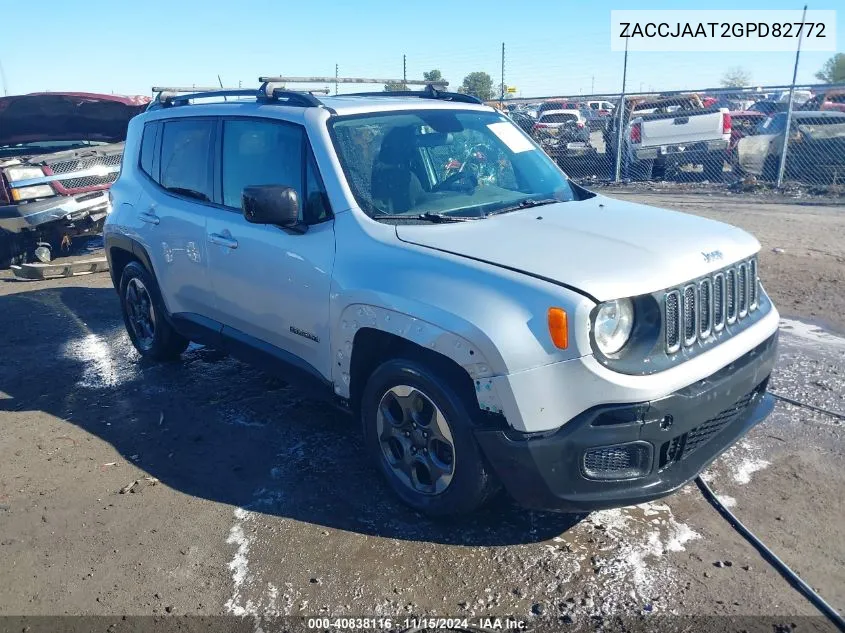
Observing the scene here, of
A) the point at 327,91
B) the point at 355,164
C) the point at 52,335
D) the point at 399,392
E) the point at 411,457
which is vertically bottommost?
the point at 52,335

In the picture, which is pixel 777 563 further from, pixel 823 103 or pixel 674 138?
pixel 823 103

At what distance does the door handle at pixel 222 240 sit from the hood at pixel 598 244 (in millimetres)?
1304

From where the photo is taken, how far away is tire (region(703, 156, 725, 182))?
14664 millimetres

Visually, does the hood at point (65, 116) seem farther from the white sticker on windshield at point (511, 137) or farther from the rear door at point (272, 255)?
the white sticker on windshield at point (511, 137)

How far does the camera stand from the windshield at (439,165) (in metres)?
3.85

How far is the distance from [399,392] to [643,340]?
1.14m

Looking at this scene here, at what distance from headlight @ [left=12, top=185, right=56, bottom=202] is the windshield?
7110mm

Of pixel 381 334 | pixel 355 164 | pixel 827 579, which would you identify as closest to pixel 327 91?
pixel 355 164

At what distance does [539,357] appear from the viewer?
287cm

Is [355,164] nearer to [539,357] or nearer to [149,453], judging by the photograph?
[539,357]

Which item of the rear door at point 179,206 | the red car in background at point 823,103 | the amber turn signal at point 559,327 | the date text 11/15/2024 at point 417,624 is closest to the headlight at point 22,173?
the rear door at point 179,206

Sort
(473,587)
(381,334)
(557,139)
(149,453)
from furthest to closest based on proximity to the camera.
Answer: (557,139) < (149,453) < (381,334) < (473,587)

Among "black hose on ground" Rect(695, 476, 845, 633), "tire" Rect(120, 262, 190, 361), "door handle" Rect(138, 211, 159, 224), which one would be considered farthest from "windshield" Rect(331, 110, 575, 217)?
"tire" Rect(120, 262, 190, 361)

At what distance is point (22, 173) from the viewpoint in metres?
9.39
